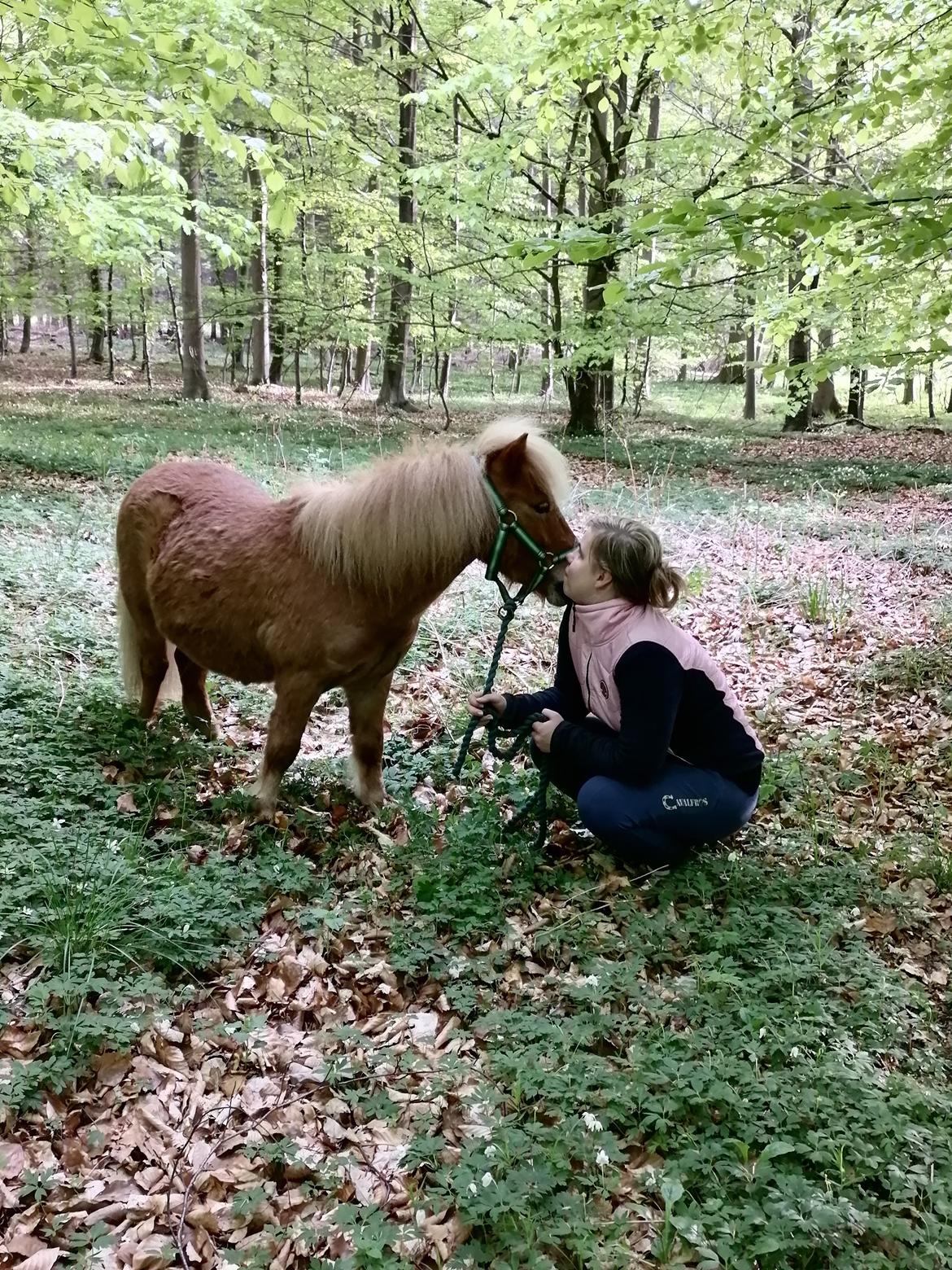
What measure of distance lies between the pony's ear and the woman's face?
17.4 inches

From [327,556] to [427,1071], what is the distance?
2.30 m

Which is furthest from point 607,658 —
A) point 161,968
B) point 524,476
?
point 161,968

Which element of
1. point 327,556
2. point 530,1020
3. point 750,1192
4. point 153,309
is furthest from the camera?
point 153,309

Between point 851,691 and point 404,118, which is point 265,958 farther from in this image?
point 404,118

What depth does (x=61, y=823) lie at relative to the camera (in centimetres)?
377

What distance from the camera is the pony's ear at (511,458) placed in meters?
3.49

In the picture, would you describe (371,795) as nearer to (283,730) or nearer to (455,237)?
(283,730)

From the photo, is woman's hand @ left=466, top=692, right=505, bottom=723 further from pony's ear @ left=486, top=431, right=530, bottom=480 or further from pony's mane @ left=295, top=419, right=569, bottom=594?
pony's ear @ left=486, top=431, right=530, bottom=480

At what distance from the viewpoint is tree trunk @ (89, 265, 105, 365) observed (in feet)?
73.5

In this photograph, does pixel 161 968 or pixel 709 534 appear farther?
pixel 709 534

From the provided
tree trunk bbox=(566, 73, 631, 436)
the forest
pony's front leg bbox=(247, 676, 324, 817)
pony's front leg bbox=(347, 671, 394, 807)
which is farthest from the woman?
tree trunk bbox=(566, 73, 631, 436)

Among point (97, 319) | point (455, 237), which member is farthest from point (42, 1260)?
point (97, 319)

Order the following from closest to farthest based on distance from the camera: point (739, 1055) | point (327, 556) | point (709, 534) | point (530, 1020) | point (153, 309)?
point (739, 1055) → point (530, 1020) → point (327, 556) → point (709, 534) → point (153, 309)

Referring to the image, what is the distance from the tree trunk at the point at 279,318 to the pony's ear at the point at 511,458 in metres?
10.5
